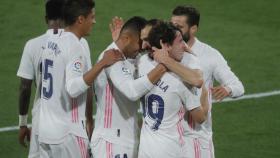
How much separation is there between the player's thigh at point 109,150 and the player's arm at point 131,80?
526 millimetres

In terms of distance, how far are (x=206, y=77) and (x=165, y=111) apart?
114cm

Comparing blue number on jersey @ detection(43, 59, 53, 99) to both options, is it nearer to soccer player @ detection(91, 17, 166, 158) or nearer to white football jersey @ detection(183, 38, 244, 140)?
soccer player @ detection(91, 17, 166, 158)

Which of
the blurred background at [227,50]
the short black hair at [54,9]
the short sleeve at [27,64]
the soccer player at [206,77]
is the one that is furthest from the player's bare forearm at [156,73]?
the blurred background at [227,50]

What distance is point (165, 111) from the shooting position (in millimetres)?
7094

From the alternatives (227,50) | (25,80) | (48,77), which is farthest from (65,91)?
(227,50)

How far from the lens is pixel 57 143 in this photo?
7.57m

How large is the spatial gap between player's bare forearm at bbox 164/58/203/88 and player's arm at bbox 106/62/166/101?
0.21 ft

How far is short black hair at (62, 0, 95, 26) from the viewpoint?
7.43 m

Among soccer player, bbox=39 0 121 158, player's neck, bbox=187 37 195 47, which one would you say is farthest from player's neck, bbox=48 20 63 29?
player's neck, bbox=187 37 195 47

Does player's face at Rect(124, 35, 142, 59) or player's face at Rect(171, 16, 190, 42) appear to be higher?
player's face at Rect(171, 16, 190, 42)

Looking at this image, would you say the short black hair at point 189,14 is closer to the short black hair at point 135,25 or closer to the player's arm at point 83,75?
the short black hair at point 135,25

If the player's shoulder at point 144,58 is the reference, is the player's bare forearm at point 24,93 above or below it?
below

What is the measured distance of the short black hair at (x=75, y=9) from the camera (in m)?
7.43

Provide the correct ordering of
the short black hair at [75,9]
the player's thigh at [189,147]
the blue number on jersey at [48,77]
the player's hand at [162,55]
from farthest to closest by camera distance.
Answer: the player's thigh at [189,147] < the blue number on jersey at [48,77] < the short black hair at [75,9] < the player's hand at [162,55]
